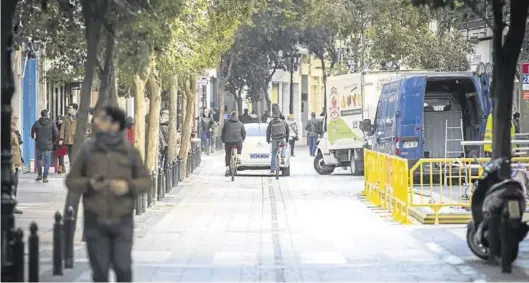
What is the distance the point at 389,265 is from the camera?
51.7ft

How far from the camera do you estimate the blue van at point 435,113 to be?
30.4 metres

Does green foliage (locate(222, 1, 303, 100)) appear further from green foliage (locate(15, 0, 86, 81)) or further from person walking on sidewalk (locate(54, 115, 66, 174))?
green foliage (locate(15, 0, 86, 81))

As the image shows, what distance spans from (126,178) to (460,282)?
4.71 meters

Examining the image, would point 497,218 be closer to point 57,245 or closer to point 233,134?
point 57,245

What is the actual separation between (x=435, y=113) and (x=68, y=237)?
1869cm

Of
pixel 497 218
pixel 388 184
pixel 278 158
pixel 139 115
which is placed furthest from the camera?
pixel 278 158

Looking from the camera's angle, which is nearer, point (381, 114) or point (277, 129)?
point (381, 114)

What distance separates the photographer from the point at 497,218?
14852 mm

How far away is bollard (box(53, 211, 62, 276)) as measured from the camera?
13383 mm

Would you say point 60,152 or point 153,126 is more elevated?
point 153,126

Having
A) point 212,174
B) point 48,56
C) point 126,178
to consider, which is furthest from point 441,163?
point 212,174

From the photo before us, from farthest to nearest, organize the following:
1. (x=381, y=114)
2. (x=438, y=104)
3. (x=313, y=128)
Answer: (x=313, y=128) → (x=381, y=114) → (x=438, y=104)

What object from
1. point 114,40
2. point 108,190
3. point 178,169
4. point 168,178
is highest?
point 114,40

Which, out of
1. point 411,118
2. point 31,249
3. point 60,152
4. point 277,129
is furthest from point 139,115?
point 31,249
